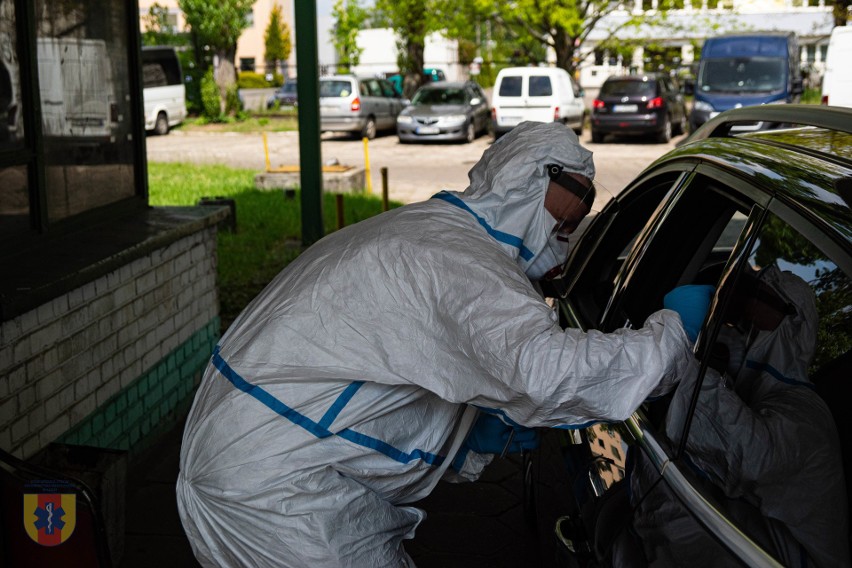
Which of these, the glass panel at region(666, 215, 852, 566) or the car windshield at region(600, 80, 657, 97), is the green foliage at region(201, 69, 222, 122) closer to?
the car windshield at region(600, 80, 657, 97)

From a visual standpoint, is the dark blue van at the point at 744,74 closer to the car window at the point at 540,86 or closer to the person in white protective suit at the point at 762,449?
the car window at the point at 540,86

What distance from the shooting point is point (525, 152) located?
98.0 inches

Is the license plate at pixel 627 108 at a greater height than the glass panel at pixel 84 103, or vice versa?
the glass panel at pixel 84 103

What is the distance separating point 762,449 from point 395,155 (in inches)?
810

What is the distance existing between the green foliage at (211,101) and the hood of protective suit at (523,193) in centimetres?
3081

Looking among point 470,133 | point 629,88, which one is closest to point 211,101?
point 470,133

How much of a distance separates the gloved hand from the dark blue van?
21.7 meters

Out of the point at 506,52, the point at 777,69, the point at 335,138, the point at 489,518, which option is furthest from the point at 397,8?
the point at 489,518

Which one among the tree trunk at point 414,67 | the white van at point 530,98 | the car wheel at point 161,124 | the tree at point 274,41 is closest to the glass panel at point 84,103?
the white van at point 530,98

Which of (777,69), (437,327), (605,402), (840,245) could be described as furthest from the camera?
A: (777,69)

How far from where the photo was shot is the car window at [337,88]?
83.5 feet

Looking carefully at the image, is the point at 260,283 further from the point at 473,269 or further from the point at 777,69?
the point at 777,69

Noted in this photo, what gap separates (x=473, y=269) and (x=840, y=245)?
714 mm

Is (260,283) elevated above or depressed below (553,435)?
below
